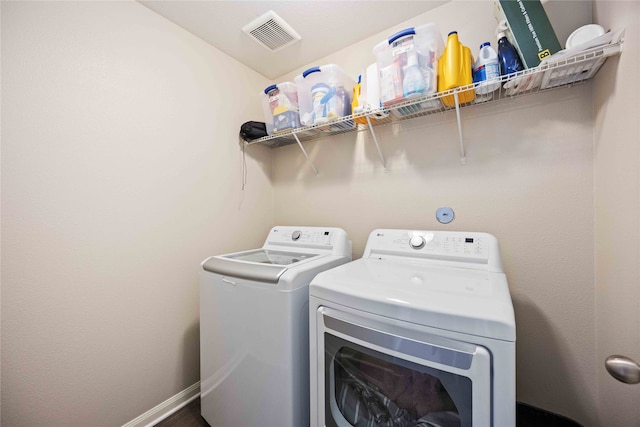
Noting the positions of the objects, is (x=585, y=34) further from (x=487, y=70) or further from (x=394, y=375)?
(x=394, y=375)

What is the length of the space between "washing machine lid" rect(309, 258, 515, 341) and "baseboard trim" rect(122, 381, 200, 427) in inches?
53.3

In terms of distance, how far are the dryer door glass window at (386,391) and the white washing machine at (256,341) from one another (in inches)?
6.5

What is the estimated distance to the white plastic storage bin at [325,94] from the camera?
1523 millimetres

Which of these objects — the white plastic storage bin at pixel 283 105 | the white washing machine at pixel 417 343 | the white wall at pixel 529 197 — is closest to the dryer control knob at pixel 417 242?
the white washing machine at pixel 417 343

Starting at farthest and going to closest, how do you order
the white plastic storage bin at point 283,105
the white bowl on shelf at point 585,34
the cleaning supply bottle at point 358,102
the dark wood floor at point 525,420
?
the white plastic storage bin at point 283,105 < the cleaning supply bottle at point 358,102 < the dark wood floor at point 525,420 < the white bowl on shelf at point 585,34

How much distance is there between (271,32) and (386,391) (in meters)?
2.13

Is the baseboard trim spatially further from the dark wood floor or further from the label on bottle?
the label on bottle

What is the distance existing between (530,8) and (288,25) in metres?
1.30

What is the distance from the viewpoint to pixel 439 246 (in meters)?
1.25

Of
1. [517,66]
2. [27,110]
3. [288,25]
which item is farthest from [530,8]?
[27,110]

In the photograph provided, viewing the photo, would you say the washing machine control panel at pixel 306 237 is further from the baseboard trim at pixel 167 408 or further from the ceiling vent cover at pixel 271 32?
the ceiling vent cover at pixel 271 32

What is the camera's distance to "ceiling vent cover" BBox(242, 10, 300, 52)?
5.04 ft

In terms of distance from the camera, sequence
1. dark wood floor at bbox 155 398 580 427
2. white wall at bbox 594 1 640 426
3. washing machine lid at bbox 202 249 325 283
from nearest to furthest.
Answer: white wall at bbox 594 1 640 426 → washing machine lid at bbox 202 249 325 283 → dark wood floor at bbox 155 398 580 427

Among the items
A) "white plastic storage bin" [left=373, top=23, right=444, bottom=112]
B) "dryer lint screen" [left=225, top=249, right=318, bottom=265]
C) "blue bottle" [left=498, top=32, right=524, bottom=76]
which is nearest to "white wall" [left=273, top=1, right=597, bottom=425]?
"blue bottle" [left=498, top=32, right=524, bottom=76]
